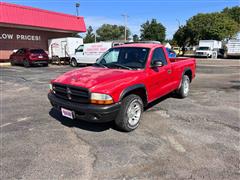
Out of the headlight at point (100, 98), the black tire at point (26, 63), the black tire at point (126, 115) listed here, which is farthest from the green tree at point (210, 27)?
the headlight at point (100, 98)

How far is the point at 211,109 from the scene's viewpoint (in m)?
5.85

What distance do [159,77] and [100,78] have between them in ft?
5.51

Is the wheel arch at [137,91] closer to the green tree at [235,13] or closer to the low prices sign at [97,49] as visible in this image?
the low prices sign at [97,49]

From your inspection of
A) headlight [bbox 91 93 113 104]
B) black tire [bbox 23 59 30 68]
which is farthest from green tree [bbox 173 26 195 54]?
headlight [bbox 91 93 113 104]

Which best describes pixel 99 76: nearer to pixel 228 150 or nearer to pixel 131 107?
pixel 131 107

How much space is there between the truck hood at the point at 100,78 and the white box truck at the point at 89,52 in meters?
12.7

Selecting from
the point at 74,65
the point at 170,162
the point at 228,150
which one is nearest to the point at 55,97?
the point at 170,162

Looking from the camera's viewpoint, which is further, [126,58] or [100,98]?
[126,58]

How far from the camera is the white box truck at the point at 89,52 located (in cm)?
1702

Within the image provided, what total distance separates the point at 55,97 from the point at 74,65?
15286 millimetres

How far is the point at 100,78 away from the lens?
13.5 ft

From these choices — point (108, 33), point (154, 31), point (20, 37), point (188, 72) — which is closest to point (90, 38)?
point (108, 33)

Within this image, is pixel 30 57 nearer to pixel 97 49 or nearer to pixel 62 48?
pixel 62 48

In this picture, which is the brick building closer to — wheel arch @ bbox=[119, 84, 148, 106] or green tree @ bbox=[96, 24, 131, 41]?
wheel arch @ bbox=[119, 84, 148, 106]
